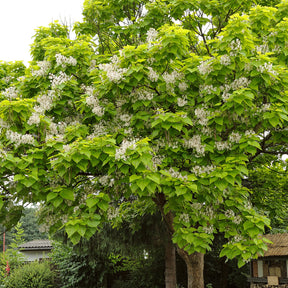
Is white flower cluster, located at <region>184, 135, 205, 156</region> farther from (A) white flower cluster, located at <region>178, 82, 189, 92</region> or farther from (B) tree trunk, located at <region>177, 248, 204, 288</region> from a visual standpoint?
(B) tree trunk, located at <region>177, 248, 204, 288</region>

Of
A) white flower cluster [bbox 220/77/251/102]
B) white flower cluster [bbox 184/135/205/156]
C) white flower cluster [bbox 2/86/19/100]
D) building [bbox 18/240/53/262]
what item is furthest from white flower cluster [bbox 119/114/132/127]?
building [bbox 18/240/53/262]

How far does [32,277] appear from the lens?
20.7 metres

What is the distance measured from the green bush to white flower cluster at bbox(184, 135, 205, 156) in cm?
1568

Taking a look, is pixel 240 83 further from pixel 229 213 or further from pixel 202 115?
pixel 229 213

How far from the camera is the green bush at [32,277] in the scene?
2044cm

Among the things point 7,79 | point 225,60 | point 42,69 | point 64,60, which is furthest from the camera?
point 7,79

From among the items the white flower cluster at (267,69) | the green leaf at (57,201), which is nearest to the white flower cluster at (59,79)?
the green leaf at (57,201)

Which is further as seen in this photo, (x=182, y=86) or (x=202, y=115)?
(x=182, y=86)

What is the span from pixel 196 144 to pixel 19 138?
348cm

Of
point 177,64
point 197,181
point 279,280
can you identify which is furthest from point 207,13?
point 279,280

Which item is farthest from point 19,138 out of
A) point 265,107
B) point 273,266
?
point 273,266

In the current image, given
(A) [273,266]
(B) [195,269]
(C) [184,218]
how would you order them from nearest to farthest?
(C) [184,218], (B) [195,269], (A) [273,266]

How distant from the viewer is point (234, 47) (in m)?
7.60

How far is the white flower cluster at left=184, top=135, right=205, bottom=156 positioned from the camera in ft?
25.9
